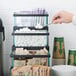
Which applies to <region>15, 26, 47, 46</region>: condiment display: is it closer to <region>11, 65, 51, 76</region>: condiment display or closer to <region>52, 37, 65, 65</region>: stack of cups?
<region>52, 37, 65, 65</region>: stack of cups

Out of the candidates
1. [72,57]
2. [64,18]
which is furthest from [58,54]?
[64,18]

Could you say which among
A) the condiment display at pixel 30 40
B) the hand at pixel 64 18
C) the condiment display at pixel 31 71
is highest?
the hand at pixel 64 18

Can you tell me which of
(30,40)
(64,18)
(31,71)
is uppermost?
(64,18)

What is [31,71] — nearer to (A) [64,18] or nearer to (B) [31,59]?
(B) [31,59]

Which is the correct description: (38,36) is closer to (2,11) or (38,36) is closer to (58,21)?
(58,21)

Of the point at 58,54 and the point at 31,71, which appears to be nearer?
the point at 31,71

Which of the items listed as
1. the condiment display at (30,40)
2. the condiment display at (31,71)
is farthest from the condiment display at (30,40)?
the condiment display at (31,71)

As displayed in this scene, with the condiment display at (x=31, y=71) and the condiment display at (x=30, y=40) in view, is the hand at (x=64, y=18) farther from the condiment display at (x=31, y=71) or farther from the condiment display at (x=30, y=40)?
the condiment display at (x=31, y=71)

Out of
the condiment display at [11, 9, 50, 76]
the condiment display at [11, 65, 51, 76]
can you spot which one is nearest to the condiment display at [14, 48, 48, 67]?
the condiment display at [11, 9, 50, 76]

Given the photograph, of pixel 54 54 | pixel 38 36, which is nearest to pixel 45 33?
pixel 38 36

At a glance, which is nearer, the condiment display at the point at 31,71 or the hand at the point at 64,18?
the condiment display at the point at 31,71

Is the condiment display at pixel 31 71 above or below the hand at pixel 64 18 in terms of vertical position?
below

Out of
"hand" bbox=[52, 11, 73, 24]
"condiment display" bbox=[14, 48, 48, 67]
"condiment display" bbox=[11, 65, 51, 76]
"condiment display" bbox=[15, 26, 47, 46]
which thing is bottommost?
"condiment display" bbox=[11, 65, 51, 76]

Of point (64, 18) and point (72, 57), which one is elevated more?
point (64, 18)
